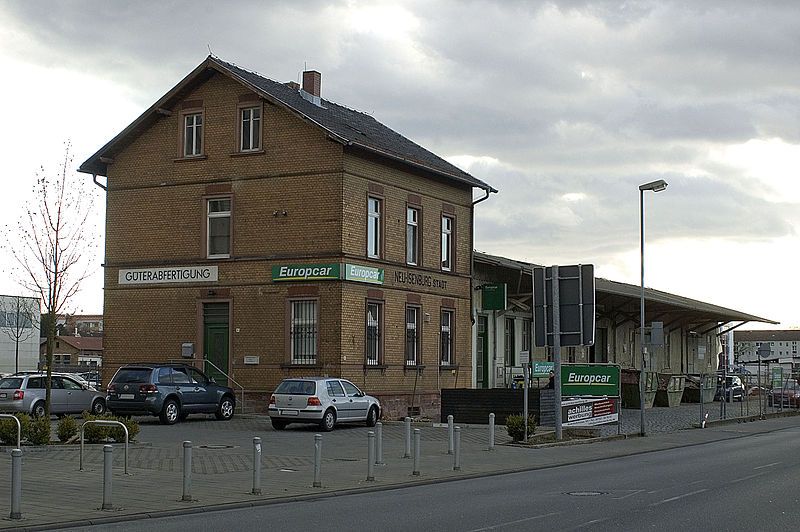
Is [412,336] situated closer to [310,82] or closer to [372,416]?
[372,416]

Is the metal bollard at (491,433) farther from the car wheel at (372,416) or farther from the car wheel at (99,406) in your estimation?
the car wheel at (99,406)

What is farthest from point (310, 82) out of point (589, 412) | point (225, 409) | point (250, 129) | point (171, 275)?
point (589, 412)

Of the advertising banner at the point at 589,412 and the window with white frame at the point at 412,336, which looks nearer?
the advertising banner at the point at 589,412

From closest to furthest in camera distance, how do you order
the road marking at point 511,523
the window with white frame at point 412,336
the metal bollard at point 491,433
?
1. the road marking at point 511,523
2. the metal bollard at point 491,433
3. the window with white frame at point 412,336

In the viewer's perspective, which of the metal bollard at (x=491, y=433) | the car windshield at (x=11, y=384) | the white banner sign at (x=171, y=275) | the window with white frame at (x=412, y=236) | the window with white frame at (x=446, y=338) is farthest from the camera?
the window with white frame at (x=446, y=338)

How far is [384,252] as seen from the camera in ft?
118

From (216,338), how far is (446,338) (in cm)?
856

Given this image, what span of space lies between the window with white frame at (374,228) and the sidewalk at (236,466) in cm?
642

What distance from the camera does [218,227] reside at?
36219 mm

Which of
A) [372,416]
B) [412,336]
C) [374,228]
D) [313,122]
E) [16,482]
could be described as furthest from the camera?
[412,336]

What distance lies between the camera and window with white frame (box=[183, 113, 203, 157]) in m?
36.7

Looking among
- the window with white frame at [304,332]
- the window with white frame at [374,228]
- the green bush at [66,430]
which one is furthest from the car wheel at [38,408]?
the window with white frame at [374,228]

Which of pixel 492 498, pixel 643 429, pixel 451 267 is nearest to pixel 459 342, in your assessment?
pixel 451 267

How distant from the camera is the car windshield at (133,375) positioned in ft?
97.6
